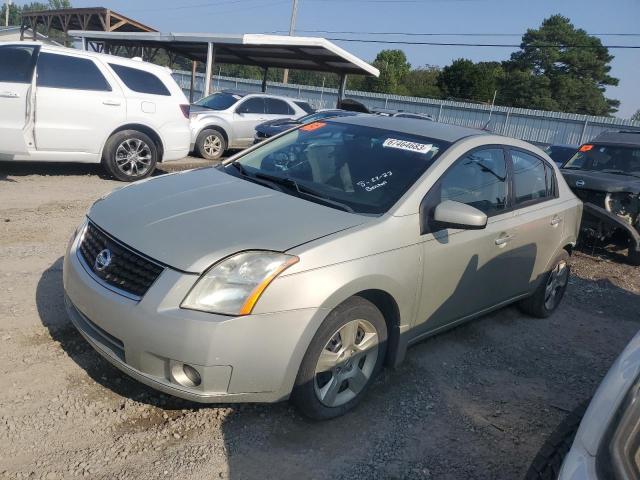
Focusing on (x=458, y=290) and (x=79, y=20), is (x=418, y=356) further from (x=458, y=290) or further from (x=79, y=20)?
(x=79, y=20)

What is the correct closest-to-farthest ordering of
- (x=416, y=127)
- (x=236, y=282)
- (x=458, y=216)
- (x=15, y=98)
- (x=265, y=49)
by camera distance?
(x=236, y=282) → (x=458, y=216) → (x=416, y=127) → (x=15, y=98) → (x=265, y=49)

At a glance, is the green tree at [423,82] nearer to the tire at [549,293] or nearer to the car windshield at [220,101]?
the car windshield at [220,101]

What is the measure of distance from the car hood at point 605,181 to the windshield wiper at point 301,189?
5.43 meters

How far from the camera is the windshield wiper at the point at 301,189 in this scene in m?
3.37

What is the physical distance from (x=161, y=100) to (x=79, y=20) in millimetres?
23420

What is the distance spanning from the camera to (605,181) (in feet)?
24.5

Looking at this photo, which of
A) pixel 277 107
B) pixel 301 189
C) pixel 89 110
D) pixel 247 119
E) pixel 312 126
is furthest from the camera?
pixel 277 107

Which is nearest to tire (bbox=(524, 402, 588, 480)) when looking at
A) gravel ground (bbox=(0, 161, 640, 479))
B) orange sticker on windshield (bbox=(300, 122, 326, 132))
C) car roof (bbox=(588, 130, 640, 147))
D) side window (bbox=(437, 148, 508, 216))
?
gravel ground (bbox=(0, 161, 640, 479))

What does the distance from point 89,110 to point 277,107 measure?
21.7ft

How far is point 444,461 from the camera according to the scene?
2.99m

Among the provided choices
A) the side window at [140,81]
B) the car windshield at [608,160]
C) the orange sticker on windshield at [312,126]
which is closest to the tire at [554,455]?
the orange sticker on windshield at [312,126]

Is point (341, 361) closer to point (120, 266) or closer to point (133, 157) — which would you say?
point (120, 266)

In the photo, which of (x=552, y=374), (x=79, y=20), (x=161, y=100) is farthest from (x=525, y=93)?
(x=552, y=374)

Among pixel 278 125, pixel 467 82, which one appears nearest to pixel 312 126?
pixel 278 125
